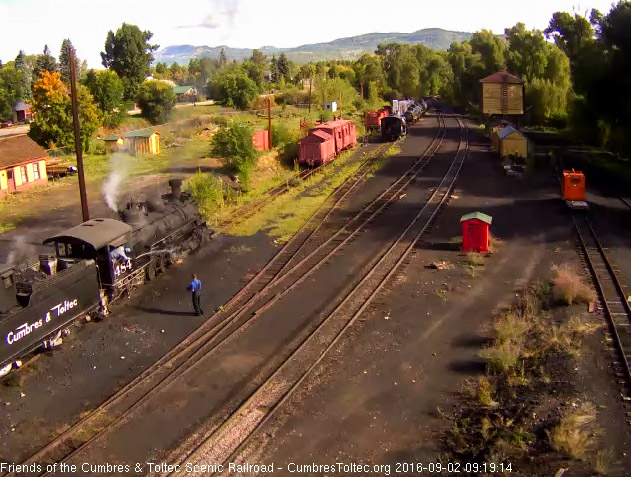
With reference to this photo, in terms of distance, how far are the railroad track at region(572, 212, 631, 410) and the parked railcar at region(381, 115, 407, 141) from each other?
30.1 meters

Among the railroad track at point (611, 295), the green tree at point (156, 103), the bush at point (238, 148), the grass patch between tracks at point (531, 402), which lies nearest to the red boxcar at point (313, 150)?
the bush at point (238, 148)

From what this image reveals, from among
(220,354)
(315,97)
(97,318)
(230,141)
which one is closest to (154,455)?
(220,354)

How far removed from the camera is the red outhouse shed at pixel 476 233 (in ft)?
66.0

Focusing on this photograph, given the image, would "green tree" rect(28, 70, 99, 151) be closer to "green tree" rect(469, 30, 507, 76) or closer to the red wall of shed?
the red wall of shed

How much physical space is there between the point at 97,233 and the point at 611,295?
46.2 ft

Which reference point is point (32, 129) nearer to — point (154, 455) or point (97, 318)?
point (97, 318)

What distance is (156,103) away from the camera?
67125 millimetres

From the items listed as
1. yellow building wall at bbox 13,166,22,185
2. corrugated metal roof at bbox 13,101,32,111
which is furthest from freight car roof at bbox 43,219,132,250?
corrugated metal roof at bbox 13,101,32,111

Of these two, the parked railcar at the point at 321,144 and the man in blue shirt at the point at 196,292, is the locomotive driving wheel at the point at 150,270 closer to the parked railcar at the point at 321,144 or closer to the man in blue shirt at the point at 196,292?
the man in blue shirt at the point at 196,292

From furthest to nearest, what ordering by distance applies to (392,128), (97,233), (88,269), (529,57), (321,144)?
(529,57) < (392,128) < (321,144) < (97,233) < (88,269)

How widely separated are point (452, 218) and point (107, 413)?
57.8 feet

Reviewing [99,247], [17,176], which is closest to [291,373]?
[99,247]

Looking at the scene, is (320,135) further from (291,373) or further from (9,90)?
A: (9,90)

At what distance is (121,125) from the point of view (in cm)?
6309
